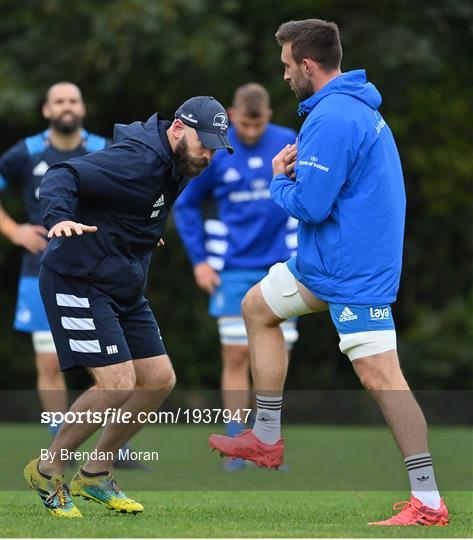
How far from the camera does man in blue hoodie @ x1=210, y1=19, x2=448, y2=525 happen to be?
233 inches

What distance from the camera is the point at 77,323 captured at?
242 inches

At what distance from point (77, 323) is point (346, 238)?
1.31 m

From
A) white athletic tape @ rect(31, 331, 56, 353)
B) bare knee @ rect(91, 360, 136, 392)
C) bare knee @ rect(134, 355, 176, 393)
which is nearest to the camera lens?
bare knee @ rect(91, 360, 136, 392)

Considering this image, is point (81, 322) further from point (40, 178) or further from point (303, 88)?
point (40, 178)

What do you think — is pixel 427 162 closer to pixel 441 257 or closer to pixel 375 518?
pixel 441 257

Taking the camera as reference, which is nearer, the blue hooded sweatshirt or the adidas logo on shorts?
the blue hooded sweatshirt

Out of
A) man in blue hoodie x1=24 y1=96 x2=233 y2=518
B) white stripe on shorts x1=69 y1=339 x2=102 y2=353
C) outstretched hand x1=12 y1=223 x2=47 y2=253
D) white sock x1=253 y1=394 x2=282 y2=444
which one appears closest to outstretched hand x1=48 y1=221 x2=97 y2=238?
man in blue hoodie x1=24 y1=96 x2=233 y2=518

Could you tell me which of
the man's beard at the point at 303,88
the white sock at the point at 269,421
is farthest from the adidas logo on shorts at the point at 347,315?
the man's beard at the point at 303,88

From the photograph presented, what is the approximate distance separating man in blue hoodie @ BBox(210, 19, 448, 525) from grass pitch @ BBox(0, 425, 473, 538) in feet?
1.17

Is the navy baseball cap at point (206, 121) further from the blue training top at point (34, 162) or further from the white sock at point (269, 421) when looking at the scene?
the blue training top at point (34, 162)

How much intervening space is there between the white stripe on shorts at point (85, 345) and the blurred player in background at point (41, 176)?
10.3ft

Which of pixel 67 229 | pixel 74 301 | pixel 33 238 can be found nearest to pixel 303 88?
pixel 67 229

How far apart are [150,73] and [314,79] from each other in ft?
33.1

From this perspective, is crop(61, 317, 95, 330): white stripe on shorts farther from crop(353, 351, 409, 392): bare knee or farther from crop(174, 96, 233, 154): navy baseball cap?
crop(353, 351, 409, 392): bare knee
